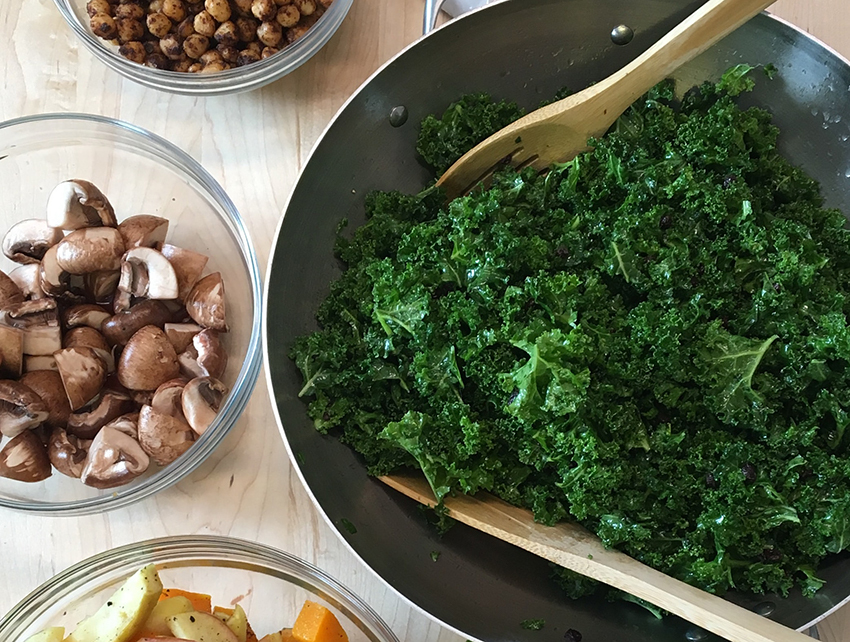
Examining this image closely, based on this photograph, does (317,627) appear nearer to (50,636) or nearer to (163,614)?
(163,614)

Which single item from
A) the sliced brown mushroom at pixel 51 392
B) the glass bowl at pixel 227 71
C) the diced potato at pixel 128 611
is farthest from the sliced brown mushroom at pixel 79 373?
the glass bowl at pixel 227 71

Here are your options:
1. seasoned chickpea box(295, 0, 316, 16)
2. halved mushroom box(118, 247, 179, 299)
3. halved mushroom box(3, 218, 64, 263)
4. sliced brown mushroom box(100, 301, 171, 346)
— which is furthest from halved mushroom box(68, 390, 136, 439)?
seasoned chickpea box(295, 0, 316, 16)

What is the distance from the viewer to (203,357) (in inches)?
53.2

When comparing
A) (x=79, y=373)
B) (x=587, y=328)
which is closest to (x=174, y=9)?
(x=79, y=373)

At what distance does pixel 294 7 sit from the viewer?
148 cm

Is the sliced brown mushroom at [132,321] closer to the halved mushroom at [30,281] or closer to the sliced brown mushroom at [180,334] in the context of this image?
the sliced brown mushroom at [180,334]

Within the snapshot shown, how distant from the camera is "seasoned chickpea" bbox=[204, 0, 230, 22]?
1460 millimetres

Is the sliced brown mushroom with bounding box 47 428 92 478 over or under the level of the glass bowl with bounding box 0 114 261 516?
under

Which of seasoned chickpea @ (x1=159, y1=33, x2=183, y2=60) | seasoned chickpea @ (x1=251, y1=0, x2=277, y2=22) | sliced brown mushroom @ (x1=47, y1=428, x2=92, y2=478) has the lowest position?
sliced brown mushroom @ (x1=47, y1=428, x2=92, y2=478)

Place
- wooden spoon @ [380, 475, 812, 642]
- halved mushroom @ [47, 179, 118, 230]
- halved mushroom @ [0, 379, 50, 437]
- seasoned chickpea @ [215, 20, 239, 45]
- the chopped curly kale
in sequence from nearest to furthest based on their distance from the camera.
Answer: wooden spoon @ [380, 475, 812, 642] → the chopped curly kale → halved mushroom @ [0, 379, 50, 437] → halved mushroom @ [47, 179, 118, 230] → seasoned chickpea @ [215, 20, 239, 45]

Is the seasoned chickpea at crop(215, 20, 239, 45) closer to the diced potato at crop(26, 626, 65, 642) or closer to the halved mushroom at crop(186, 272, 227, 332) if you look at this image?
the halved mushroom at crop(186, 272, 227, 332)

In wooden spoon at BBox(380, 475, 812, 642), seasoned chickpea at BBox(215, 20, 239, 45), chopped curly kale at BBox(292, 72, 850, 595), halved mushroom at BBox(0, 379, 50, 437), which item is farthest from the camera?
seasoned chickpea at BBox(215, 20, 239, 45)

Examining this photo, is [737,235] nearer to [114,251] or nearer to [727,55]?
[727,55]

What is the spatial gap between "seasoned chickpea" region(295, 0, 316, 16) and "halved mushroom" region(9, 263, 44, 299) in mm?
792
